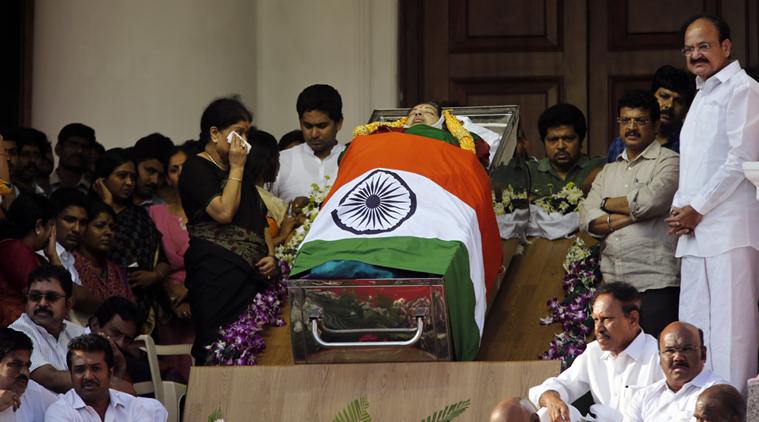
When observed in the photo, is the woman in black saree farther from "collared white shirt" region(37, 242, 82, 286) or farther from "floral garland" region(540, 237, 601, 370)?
"floral garland" region(540, 237, 601, 370)

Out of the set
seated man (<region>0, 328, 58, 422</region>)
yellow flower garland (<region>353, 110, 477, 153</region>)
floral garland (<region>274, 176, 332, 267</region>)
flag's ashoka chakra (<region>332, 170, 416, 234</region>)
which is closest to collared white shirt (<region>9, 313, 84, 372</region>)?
seated man (<region>0, 328, 58, 422</region>)

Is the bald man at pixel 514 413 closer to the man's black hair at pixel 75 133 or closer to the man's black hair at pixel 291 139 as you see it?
the man's black hair at pixel 291 139

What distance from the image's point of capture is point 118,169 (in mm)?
11039

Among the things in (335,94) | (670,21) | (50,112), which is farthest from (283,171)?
(670,21)

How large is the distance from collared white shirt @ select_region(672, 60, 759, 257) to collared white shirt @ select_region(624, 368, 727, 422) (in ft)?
3.56

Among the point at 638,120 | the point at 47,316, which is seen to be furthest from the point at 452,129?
the point at 47,316

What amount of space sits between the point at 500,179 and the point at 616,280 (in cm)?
123

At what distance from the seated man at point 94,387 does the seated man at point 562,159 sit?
3328 millimetres

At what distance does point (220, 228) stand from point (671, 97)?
267 cm

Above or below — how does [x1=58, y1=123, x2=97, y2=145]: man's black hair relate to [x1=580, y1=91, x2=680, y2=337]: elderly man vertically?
above

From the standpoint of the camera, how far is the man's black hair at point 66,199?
10203mm

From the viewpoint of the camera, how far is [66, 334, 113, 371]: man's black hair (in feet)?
28.6

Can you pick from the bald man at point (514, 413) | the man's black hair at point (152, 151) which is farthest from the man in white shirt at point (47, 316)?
the bald man at point (514, 413)

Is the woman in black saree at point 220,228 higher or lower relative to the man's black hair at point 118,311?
higher
